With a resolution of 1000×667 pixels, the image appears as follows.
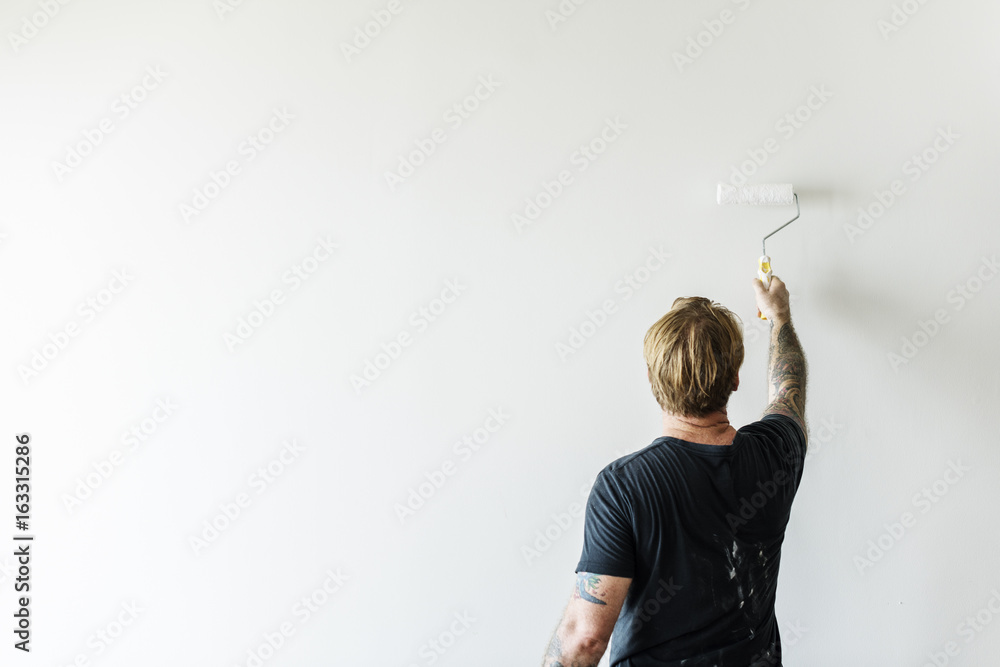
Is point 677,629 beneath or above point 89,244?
Result: above

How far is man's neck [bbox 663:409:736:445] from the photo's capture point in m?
1.08

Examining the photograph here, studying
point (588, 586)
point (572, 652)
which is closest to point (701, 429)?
point (588, 586)

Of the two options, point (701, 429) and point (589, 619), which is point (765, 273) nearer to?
point (701, 429)

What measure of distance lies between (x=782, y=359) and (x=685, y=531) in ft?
1.56

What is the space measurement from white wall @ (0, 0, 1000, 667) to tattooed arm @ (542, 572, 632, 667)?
1.35 feet

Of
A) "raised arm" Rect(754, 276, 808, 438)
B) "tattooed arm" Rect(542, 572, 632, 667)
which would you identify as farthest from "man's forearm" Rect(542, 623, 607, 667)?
"raised arm" Rect(754, 276, 808, 438)

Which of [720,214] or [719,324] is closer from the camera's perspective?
[719,324]

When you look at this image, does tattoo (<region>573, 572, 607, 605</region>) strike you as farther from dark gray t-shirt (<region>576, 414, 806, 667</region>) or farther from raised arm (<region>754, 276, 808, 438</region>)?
raised arm (<region>754, 276, 808, 438</region>)

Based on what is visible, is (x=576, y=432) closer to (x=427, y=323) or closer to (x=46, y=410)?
(x=427, y=323)

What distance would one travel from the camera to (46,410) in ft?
5.04

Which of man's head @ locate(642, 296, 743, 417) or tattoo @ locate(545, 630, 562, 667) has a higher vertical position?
man's head @ locate(642, 296, 743, 417)

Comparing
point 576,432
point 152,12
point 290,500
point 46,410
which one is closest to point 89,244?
point 46,410

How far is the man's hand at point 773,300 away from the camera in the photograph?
1385 mm

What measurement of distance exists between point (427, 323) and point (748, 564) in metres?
0.80
